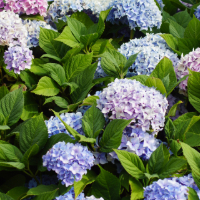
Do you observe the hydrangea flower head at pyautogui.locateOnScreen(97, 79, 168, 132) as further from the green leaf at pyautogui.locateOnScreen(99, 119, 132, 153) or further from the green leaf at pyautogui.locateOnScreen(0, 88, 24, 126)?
the green leaf at pyautogui.locateOnScreen(0, 88, 24, 126)

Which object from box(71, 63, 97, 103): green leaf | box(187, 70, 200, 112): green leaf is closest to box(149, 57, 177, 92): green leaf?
box(187, 70, 200, 112): green leaf

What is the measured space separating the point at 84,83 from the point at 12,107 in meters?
0.43

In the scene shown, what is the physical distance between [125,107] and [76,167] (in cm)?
34

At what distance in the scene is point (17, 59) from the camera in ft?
5.29

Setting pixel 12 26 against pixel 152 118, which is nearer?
pixel 152 118

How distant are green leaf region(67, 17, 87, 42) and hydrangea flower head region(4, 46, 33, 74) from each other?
1.23 ft

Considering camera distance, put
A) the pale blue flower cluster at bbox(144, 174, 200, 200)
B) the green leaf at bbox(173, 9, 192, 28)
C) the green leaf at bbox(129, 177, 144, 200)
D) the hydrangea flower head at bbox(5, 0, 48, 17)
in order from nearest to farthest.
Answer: the pale blue flower cluster at bbox(144, 174, 200, 200)
the green leaf at bbox(129, 177, 144, 200)
the hydrangea flower head at bbox(5, 0, 48, 17)
the green leaf at bbox(173, 9, 192, 28)

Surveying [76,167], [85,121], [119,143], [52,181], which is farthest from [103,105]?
[52,181]

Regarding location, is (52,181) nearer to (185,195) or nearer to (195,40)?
(185,195)

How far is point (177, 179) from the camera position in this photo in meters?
1.12

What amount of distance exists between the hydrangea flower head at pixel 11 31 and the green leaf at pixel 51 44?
0.12 metres

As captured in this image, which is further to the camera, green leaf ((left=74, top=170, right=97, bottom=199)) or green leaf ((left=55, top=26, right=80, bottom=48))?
green leaf ((left=55, top=26, right=80, bottom=48))

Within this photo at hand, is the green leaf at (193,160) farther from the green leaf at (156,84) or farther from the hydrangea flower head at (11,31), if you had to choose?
the hydrangea flower head at (11,31)

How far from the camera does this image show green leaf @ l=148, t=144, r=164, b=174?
1109mm
